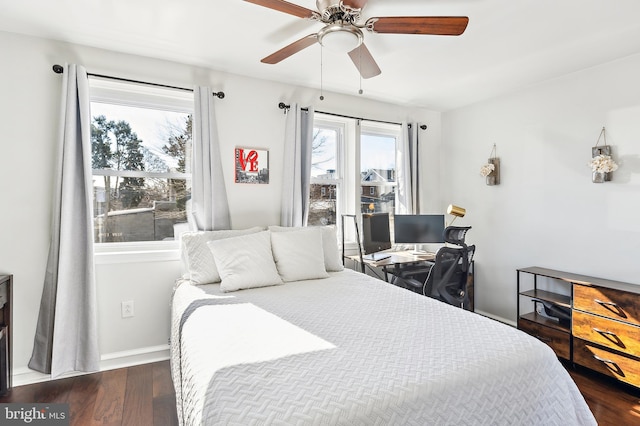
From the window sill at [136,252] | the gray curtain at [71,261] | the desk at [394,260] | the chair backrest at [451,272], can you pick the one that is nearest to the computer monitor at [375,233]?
the desk at [394,260]

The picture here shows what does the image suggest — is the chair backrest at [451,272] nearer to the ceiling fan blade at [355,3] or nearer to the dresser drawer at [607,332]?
the dresser drawer at [607,332]

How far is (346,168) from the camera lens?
3.83 meters

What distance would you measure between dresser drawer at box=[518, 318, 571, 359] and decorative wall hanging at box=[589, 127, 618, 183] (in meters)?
1.29

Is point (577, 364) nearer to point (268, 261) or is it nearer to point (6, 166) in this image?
point (268, 261)

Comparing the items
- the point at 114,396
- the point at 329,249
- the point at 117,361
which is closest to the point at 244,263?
the point at 329,249

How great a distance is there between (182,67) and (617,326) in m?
3.87

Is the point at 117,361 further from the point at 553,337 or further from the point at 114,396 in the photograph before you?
the point at 553,337

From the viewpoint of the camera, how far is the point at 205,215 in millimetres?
2881

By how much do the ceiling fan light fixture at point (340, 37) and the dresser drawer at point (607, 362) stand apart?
8.99ft

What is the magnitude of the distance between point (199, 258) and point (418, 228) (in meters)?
2.30

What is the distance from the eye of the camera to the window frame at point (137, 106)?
268 centimetres

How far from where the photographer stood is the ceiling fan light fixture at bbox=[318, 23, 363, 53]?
68.1 inches

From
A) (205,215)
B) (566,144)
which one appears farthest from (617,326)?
(205,215)

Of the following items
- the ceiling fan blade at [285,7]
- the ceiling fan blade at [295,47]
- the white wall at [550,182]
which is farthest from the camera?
the white wall at [550,182]
